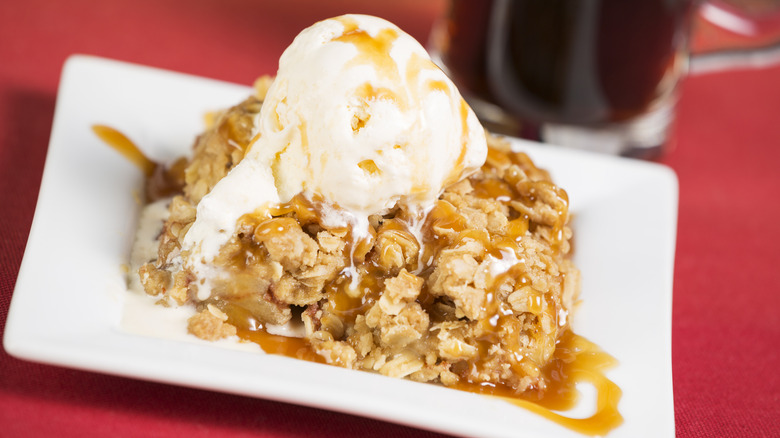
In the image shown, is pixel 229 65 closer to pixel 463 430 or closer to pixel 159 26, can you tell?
pixel 159 26

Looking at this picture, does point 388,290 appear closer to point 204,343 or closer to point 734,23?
point 204,343

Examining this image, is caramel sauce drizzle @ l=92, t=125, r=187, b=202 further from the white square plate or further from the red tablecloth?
the red tablecloth

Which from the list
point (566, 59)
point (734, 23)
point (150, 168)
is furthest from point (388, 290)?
point (734, 23)

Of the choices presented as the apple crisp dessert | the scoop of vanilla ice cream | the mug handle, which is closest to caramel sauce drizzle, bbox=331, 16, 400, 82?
the scoop of vanilla ice cream

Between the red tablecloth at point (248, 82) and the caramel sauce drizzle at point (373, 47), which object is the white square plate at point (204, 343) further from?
the caramel sauce drizzle at point (373, 47)

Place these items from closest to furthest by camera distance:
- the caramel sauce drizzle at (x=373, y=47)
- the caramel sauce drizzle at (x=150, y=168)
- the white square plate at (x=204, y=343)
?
1. the white square plate at (x=204, y=343)
2. the caramel sauce drizzle at (x=373, y=47)
3. the caramel sauce drizzle at (x=150, y=168)

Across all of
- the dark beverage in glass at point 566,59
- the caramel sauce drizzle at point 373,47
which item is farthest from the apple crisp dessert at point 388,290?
the dark beverage in glass at point 566,59
